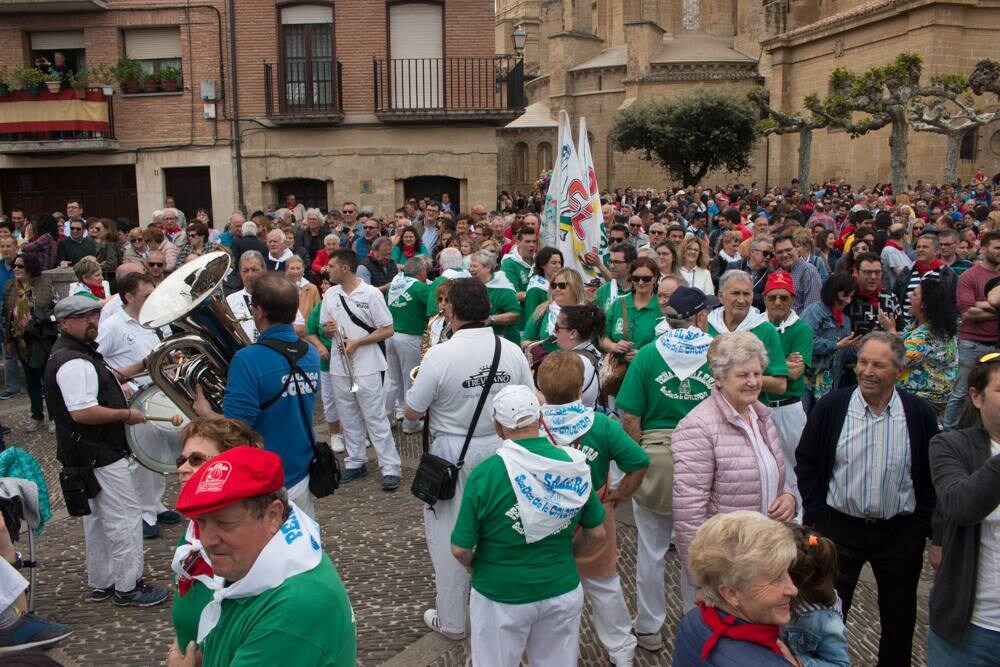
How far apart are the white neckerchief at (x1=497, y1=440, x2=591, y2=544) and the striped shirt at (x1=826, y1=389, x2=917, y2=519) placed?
132cm

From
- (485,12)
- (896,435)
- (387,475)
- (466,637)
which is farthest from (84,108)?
(896,435)

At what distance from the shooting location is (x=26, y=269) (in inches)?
376

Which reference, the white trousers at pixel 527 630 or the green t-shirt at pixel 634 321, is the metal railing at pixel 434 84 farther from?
the white trousers at pixel 527 630

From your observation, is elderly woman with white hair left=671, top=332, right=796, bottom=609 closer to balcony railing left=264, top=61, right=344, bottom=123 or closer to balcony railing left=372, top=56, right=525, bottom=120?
balcony railing left=372, top=56, right=525, bottom=120

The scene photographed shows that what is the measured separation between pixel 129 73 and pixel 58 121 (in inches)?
74.3

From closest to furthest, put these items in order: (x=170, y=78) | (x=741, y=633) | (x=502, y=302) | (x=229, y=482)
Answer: (x=229, y=482), (x=741, y=633), (x=502, y=302), (x=170, y=78)

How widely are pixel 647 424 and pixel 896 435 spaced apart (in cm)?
130

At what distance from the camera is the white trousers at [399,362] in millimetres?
8562

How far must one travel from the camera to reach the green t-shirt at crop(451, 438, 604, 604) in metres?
3.43

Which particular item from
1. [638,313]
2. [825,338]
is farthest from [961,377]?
[638,313]

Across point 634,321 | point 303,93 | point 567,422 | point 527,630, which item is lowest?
point 527,630

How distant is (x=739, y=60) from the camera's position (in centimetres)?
4791

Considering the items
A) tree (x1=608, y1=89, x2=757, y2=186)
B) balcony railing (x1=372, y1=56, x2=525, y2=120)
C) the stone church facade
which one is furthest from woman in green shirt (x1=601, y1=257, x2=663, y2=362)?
tree (x1=608, y1=89, x2=757, y2=186)

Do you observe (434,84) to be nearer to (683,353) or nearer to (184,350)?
(184,350)
